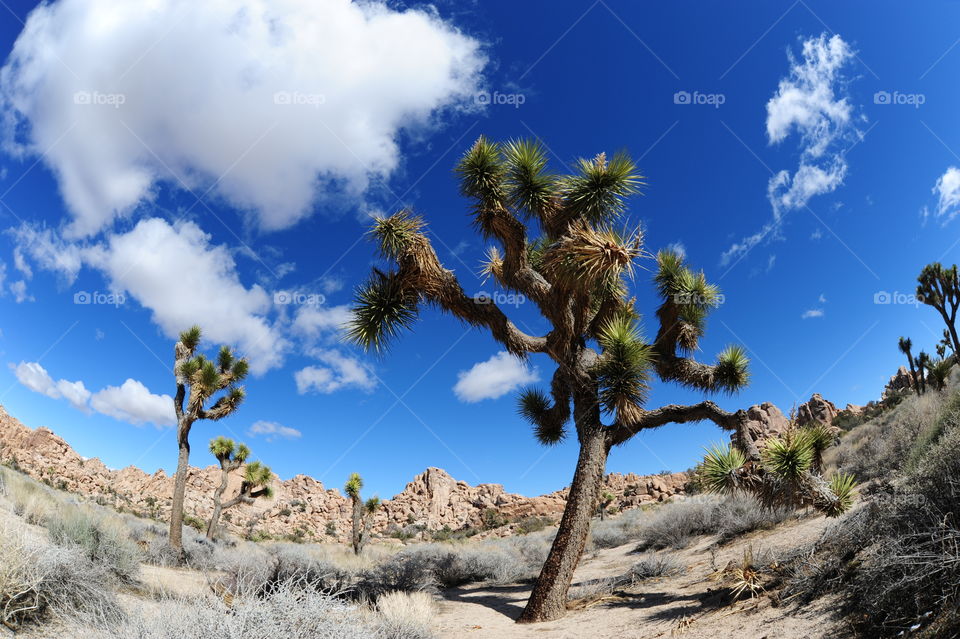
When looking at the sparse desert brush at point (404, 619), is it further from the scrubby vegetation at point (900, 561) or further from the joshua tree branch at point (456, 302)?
the joshua tree branch at point (456, 302)

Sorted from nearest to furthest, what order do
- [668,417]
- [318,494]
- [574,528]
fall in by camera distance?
[574,528]
[668,417]
[318,494]

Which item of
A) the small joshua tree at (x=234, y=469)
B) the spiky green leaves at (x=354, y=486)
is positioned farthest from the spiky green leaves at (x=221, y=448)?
the spiky green leaves at (x=354, y=486)

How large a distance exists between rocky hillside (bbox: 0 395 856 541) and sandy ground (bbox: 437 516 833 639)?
26.3m

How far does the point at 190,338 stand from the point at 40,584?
11767mm

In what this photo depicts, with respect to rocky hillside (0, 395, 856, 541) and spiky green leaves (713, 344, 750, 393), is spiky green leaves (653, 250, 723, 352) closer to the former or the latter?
spiky green leaves (713, 344, 750, 393)

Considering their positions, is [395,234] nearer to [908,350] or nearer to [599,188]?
[599,188]

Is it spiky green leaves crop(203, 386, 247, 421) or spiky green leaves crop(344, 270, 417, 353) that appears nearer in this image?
spiky green leaves crop(344, 270, 417, 353)

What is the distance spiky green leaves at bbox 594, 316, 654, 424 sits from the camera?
310 inches

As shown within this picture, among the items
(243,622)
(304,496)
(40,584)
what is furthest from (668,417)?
(304,496)

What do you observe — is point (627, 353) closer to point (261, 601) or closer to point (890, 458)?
point (261, 601)

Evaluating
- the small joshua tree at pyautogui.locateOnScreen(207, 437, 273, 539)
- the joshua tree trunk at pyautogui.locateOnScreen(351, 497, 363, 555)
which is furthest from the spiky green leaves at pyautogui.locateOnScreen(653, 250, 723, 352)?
the small joshua tree at pyautogui.locateOnScreen(207, 437, 273, 539)

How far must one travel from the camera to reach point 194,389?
47.4 ft

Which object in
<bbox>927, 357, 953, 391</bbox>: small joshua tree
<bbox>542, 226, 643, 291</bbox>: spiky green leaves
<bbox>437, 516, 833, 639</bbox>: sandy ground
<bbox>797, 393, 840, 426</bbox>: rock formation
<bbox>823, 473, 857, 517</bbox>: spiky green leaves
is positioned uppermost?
<bbox>797, 393, 840, 426</bbox>: rock formation

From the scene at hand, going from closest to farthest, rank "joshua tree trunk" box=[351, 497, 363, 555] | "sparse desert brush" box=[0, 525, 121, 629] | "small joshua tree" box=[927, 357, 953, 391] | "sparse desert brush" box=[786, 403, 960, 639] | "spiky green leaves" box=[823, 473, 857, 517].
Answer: "sparse desert brush" box=[786, 403, 960, 639], "sparse desert brush" box=[0, 525, 121, 629], "spiky green leaves" box=[823, 473, 857, 517], "joshua tree trunk" box=[351, 497, 363, 555], "small joshua tree" box=[927, 357, 953, 391]
